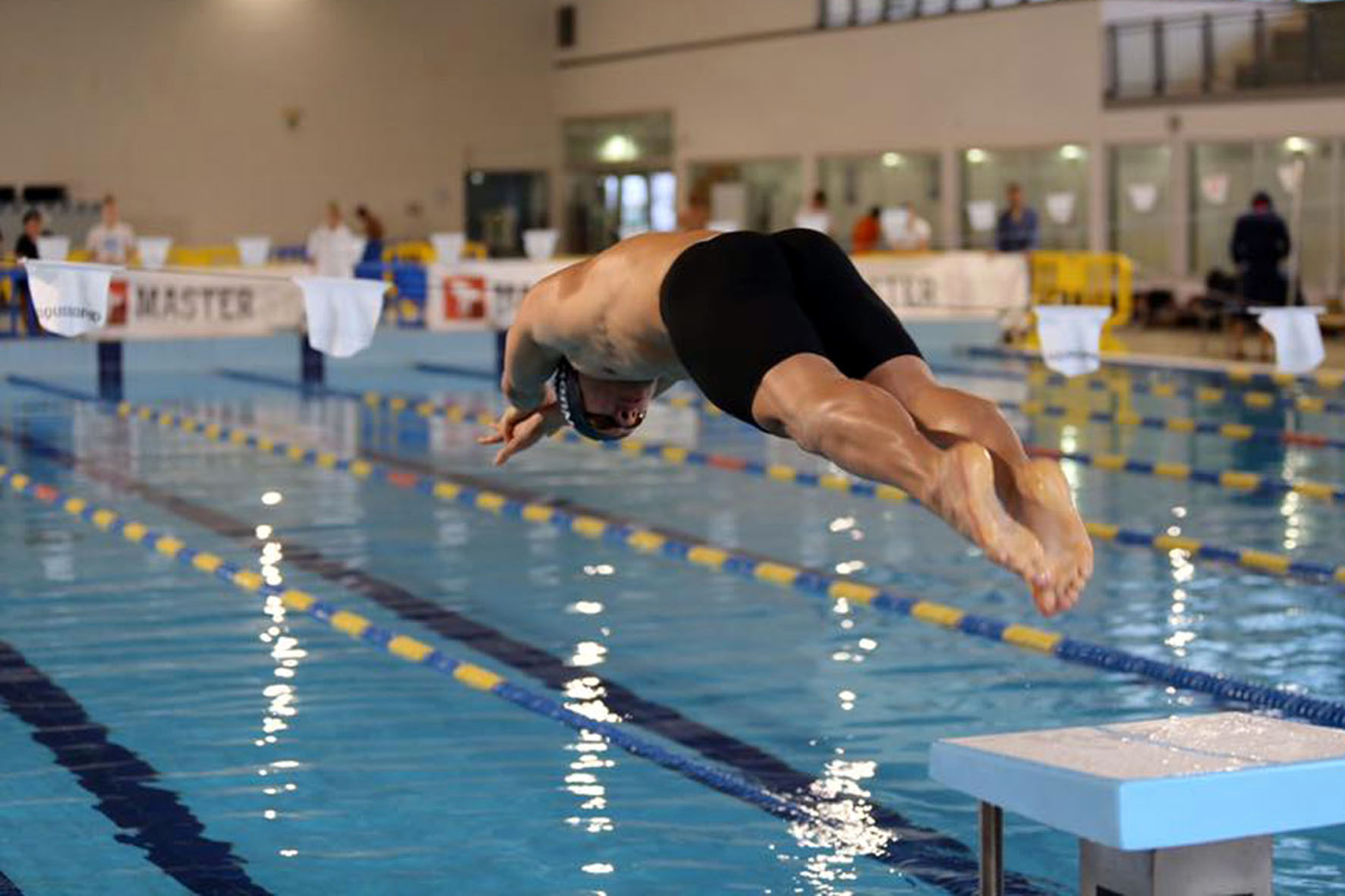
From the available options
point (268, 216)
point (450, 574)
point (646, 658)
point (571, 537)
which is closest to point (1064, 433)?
point (571, 537)

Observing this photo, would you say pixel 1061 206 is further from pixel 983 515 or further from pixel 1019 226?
pixel 983 515

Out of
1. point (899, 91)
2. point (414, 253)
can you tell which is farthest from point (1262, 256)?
point (414, 253)

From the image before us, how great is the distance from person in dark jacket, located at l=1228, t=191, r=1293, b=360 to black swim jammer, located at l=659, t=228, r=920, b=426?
1411 cm

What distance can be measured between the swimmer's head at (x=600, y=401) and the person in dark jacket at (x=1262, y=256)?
534 inches

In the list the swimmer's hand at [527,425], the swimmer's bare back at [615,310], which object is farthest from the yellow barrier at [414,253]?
the swimmer's bare back at [615,310]

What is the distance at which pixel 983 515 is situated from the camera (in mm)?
3510

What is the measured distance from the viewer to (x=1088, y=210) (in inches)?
956

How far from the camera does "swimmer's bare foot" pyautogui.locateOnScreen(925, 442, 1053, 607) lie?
137 inches

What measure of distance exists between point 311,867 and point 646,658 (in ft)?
7.98

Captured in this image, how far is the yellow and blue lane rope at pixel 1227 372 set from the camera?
54.4 feet

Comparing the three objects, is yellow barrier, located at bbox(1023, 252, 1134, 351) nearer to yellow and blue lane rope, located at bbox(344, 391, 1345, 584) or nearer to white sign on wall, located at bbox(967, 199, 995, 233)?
white sign on wall, located at bbox(967, 199, 995, 233)

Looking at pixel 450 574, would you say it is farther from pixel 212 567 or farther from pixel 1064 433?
pixel 1064 433

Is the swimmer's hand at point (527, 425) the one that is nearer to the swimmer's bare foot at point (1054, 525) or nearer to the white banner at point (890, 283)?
the swimmer's bare foot at point (1054, 525)

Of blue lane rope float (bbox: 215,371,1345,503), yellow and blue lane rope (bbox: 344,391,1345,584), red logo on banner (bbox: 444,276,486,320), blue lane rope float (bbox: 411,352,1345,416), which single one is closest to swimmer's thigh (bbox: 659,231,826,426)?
yellow and blue lane rope (bbox: 344,391,1345,584)
